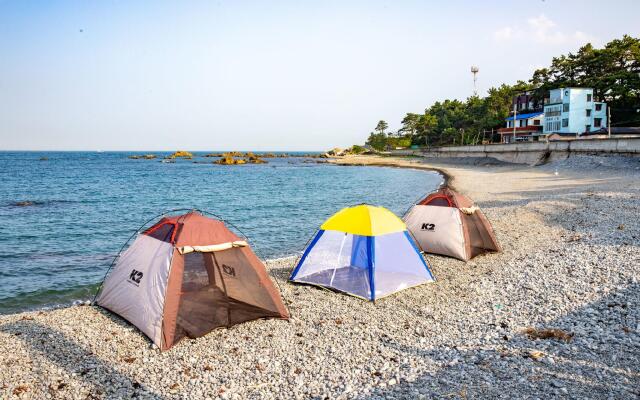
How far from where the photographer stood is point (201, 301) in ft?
32.2

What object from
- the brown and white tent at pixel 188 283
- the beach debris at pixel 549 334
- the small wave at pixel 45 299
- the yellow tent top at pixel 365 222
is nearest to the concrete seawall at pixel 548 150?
the yellow tent top at pixel 365 222

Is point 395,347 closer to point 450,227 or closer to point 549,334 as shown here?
point 549,334

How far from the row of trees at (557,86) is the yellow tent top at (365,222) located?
6610cm

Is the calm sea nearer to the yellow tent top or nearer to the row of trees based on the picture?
the yellow tent top

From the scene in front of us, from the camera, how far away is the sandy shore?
6.56 metres

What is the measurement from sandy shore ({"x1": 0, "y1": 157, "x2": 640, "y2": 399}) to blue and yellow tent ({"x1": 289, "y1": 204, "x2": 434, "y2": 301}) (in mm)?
589

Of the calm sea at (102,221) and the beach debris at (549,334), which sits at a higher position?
the beach debris at (549,334)

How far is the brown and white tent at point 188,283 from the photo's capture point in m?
8.84

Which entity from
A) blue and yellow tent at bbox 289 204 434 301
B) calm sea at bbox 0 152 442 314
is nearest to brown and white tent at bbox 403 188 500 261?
blue and yellow tent at bbox 289 204 434 301

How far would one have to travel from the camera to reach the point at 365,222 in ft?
37.6

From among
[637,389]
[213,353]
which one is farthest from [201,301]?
[637,389]

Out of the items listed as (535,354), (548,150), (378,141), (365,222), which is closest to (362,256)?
(365,222)

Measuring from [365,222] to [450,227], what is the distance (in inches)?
163

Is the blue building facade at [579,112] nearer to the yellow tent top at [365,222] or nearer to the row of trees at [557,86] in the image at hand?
the row of trees at [557,86]
